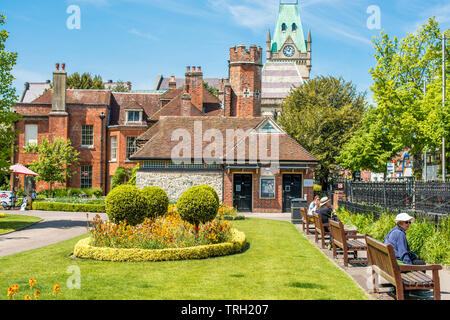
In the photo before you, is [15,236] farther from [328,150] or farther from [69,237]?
[328,150]

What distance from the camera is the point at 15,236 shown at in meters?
17.6

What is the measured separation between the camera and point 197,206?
13.1m

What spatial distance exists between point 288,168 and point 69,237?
1777cm

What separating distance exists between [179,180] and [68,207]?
7939mm

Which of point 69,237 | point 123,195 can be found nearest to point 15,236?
point 69,237

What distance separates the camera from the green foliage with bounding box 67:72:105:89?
6234cm

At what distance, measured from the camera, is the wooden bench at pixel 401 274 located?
7.16m

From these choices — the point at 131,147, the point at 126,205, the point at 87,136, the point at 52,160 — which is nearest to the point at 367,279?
the point at 126,205

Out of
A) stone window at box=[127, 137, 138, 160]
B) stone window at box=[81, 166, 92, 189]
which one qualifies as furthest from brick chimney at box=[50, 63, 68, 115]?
stone window at box=[127, 137, 138, 160]

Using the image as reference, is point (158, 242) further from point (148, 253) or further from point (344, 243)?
point (344, 243)

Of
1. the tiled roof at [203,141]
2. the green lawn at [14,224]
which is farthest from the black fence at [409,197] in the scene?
the green lawn at [14,224]

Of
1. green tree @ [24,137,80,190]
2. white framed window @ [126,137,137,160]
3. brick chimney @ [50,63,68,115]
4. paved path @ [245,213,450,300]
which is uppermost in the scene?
brick chimney @ [50,63,68,115]

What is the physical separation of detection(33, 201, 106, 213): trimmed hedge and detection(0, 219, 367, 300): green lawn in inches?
696

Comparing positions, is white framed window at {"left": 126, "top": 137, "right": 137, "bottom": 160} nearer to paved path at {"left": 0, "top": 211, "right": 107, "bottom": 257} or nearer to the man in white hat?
paved path at {"left": 0, "top": 211, "right": 107, "bottom": 257}
